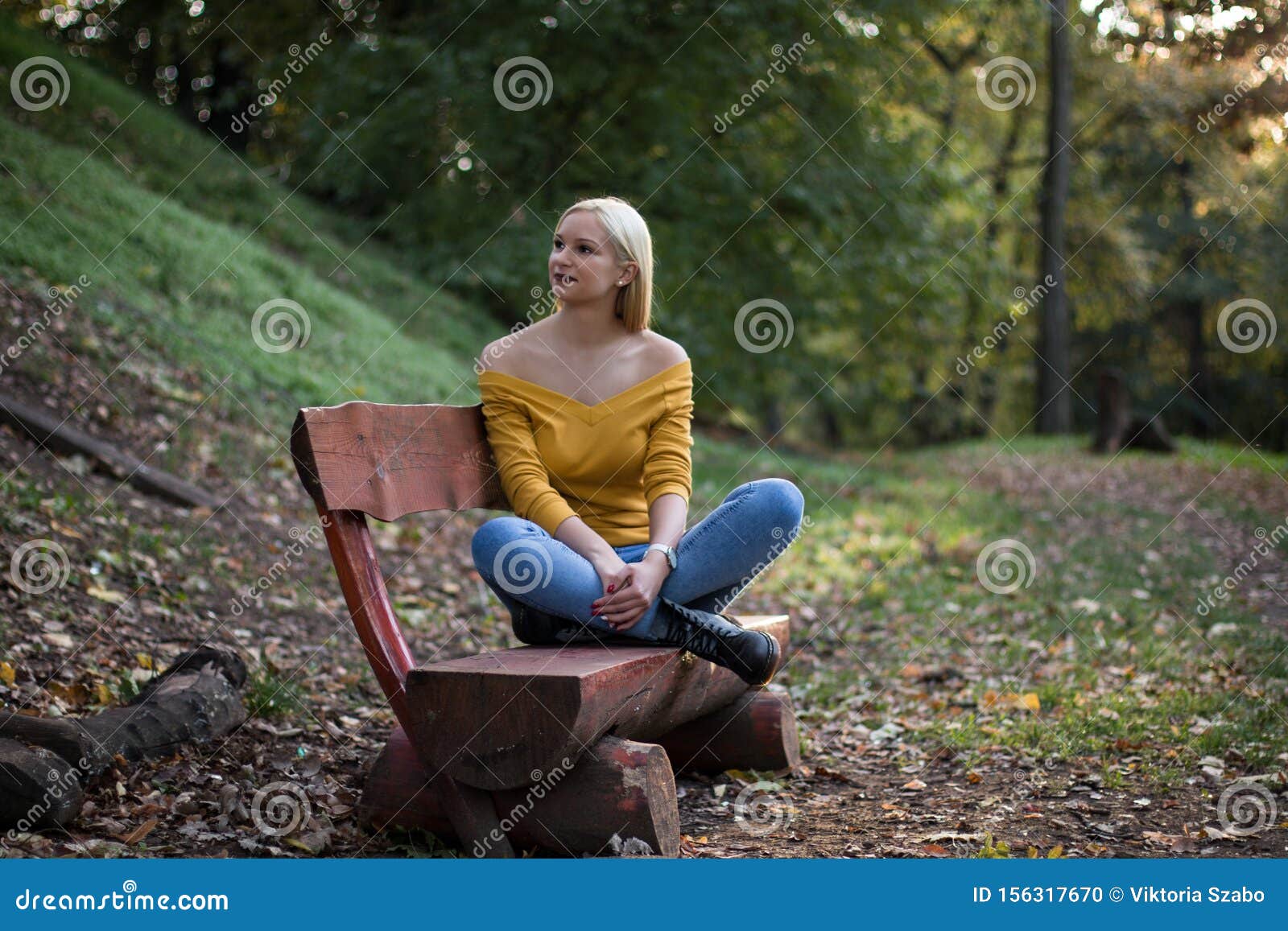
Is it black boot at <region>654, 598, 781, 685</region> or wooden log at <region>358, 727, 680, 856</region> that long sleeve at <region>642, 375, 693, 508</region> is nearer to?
black boot at <region>654, 598, 781, 685</region>

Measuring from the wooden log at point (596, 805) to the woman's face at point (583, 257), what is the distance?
1.30 metres

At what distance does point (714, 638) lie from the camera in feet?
10.3

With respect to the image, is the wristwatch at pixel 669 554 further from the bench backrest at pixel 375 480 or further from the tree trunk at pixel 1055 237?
the tree trunk at pixel 1055 237

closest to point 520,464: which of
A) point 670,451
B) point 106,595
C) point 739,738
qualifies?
point 670,451

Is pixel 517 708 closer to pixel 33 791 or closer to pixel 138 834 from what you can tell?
pixel 138 834

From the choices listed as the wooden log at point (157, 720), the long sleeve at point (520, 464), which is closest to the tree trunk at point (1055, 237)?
the long sleeve at point (520, 464)

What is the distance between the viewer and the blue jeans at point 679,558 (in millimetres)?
3023

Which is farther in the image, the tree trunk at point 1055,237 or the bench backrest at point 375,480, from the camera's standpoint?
the tree trunk at point 1055,237

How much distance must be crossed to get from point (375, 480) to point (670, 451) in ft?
2.92

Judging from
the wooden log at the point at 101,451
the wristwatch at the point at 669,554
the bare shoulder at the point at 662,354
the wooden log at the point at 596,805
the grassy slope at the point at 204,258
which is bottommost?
the wooden log at the point at 101,451

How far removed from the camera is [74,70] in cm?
1203

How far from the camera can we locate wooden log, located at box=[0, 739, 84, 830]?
9.14ft

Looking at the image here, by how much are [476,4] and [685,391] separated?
30.9ft

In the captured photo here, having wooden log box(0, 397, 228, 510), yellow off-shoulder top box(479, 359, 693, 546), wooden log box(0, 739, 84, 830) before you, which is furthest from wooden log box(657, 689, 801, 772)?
wooden log box(0, 397, 228, 510)
